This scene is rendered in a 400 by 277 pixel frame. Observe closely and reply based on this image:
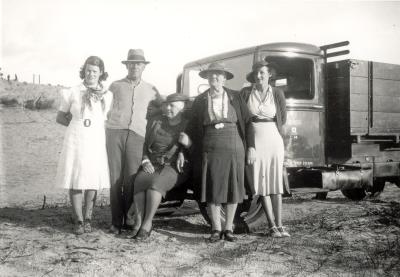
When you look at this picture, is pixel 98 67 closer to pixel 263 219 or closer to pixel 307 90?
pixel 263 219

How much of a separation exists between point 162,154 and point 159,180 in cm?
32

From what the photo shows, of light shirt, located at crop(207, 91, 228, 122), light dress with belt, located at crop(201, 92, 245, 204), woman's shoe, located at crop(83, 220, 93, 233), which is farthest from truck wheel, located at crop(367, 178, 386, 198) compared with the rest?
woman's shoe, located at crop(83, 220, 93, 233)

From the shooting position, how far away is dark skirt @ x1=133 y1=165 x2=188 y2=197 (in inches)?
173

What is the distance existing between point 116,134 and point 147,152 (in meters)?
0.39

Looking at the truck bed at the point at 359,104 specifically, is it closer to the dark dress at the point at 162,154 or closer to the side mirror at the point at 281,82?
the side mirror at the point at 281,82

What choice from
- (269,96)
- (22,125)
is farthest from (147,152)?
(22,125)

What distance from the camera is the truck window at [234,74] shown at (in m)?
5.69

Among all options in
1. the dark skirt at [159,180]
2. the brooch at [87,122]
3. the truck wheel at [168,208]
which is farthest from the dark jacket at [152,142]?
the truck wheel at [168,208]

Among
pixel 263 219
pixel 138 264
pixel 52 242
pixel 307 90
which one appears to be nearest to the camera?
pixel 138 264

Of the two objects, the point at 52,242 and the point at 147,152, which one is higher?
the point at 147,152

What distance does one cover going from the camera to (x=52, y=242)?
13.6 feet

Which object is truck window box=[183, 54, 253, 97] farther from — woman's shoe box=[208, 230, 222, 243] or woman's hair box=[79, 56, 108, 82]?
woman's shoe box=[208, 230, 222, 243]

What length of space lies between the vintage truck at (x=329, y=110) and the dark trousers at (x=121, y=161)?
1.90 metres

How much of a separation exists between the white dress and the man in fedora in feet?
0.35
